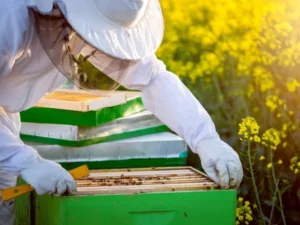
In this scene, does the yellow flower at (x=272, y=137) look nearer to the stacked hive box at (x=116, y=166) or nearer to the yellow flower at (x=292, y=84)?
the yellow flower at (x=292, y=84)

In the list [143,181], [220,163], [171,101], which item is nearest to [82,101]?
[171,101]

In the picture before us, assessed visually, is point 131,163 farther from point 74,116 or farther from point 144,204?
point 144,204

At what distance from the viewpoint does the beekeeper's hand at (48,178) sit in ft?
10.1

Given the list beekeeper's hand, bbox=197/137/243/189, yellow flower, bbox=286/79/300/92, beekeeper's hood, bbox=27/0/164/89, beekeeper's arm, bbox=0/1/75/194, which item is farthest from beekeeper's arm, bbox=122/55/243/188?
yellow flower, bbox=286/79/300/92

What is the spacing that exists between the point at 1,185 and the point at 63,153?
34cm

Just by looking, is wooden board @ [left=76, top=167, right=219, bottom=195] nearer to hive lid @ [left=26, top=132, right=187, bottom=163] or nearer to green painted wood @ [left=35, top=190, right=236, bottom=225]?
green painted wood @ [left=35, top=190, right=236, bottom=225]

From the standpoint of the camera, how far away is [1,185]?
11.6 ft

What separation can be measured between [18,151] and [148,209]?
50 centimetres

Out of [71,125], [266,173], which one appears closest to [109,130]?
[71,125]

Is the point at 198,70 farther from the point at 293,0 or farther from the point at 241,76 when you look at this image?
the point at 293,0

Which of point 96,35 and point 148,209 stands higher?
point 96,35

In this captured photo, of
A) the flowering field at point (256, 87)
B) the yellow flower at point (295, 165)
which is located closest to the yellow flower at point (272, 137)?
the flowering field at point (256, 87)

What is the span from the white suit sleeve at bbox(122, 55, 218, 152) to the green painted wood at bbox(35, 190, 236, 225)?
35 cm

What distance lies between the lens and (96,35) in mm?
3037
